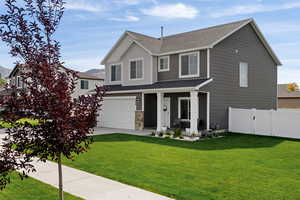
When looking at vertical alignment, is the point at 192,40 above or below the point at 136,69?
above

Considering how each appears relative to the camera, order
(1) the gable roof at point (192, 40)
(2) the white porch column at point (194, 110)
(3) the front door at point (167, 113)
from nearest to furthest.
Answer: (2) the white porch column at point (194, 110)
(1) the gable roof at point (192, 40)
(3) the front door at point (167, 113)

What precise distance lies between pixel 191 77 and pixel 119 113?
6383mm

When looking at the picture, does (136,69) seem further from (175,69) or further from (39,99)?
(39,99)

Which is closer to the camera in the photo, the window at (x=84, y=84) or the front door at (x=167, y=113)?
the front door at (x=167, y=113)

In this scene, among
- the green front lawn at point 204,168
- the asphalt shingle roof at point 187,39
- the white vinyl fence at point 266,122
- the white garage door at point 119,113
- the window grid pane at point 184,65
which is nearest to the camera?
the green front lawn at point 204,168

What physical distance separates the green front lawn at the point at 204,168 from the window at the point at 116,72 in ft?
34.7

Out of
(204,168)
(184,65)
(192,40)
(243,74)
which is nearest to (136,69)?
(184,65)

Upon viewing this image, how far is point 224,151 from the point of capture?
33.8 ft

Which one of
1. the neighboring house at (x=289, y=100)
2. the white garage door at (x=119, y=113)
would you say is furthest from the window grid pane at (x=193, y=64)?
the neighboring house at (x=289, y=100)

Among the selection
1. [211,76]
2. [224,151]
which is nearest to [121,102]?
[211,76]

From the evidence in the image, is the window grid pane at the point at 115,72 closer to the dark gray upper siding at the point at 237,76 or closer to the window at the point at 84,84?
the dark gray upper siding at the point at 237,76

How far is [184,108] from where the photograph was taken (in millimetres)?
17344

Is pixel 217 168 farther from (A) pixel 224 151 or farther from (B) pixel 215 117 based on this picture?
(B) pixel 215 117

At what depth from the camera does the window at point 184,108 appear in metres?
17.1
